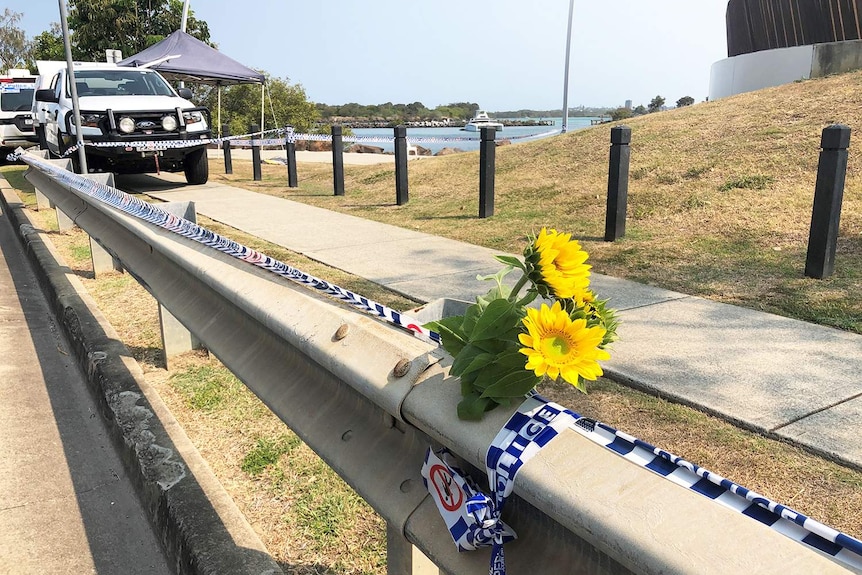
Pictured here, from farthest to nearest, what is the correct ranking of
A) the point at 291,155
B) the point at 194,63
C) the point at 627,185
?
the point at 194,63 → the point at 291,155 → the point at 627,185

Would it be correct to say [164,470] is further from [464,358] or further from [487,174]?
[487,174]

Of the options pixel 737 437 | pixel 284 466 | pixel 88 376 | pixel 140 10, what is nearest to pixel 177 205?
pixel 88 376

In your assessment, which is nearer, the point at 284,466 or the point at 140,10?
the point at 284,466

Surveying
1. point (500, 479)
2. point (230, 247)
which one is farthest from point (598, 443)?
point (230, 247)

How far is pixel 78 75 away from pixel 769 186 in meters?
11.6

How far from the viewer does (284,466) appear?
2.98 meters

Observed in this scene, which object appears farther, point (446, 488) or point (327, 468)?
point (327, 468)

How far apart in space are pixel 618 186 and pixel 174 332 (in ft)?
15.7

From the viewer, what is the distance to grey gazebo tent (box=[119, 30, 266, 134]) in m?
18.8

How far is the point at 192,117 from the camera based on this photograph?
41.4 ft

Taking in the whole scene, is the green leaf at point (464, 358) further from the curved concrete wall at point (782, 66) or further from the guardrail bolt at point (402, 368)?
the curved concrete wall at point (782, 66)

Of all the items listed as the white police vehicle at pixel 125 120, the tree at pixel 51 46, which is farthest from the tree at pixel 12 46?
the white police vehicle at pixel 125 120

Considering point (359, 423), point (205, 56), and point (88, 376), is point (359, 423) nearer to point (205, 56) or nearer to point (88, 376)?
point (88, 376)

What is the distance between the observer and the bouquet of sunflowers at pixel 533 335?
43.3 inches
